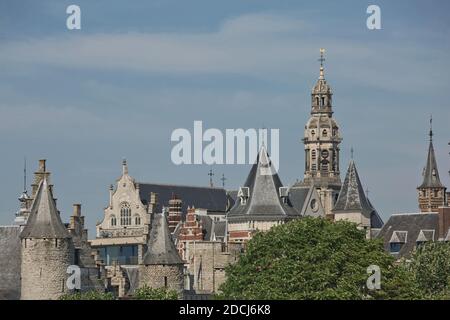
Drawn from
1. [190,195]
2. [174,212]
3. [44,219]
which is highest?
[190,195]

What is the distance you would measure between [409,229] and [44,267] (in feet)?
121

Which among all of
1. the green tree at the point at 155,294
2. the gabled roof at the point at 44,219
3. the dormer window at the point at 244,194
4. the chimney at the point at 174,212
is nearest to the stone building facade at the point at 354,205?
the dormer window at the point at 244,194

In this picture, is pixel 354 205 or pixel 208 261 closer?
pixel 208 261

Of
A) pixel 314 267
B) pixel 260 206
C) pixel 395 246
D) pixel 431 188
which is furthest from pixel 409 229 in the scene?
pixel 314 267

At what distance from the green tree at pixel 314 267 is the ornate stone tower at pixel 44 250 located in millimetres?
7787

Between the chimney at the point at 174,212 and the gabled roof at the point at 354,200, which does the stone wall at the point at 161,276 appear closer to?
the chimney at the point at 174,212

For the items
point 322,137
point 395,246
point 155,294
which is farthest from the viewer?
point 322,137

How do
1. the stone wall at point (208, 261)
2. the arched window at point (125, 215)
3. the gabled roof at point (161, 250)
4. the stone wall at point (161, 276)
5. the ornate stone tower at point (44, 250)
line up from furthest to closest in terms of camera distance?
1. the arched window at point (125, 215)
2. the stone wall at point (208, 261)
3. the gabled roof at point (161, 250)
4. the stone wall at point (161, 276)
5. the ornate stone tower at point (44, 250)

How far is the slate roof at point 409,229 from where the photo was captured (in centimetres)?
11112

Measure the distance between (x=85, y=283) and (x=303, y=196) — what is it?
5188cm

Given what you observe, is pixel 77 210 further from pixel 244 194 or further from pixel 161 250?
pixel 244 194

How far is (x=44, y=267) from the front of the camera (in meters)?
81.2

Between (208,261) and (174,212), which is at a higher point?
(174,212)
